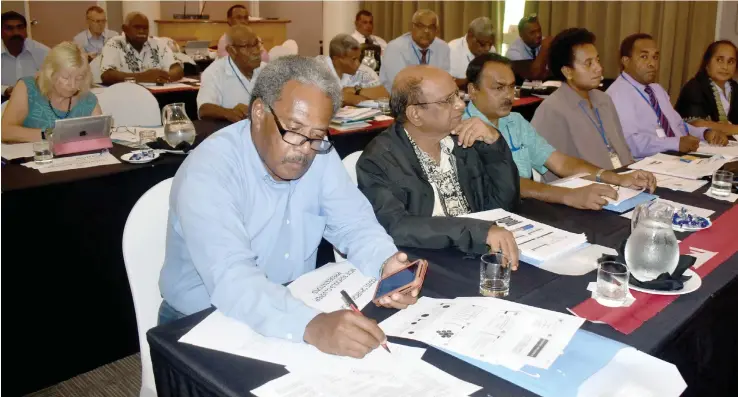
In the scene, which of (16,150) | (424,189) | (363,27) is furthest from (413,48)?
(424,189)

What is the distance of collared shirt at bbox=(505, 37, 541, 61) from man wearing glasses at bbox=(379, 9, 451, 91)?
1.05 metres

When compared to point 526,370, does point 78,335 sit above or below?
below

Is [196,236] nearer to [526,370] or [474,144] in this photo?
[526,370]

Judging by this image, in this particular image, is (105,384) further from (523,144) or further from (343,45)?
(343,45)

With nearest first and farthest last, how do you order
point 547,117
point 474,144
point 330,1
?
point 474,144 → point 547,117 → point 330,1

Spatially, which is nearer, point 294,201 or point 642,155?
point 294,201

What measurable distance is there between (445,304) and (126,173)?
175cm

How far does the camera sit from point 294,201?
5.53 feet

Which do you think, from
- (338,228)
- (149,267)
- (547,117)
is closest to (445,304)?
(338,228)

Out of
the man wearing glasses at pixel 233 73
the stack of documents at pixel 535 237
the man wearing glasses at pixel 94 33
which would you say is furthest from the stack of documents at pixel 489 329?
the man wearing glasses at pixel 94 33

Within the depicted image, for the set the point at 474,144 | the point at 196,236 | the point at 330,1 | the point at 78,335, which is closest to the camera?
the point at 196,236

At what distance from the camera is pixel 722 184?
2340 mm

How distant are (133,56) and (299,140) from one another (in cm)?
489

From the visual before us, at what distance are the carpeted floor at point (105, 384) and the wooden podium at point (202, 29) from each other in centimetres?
694
